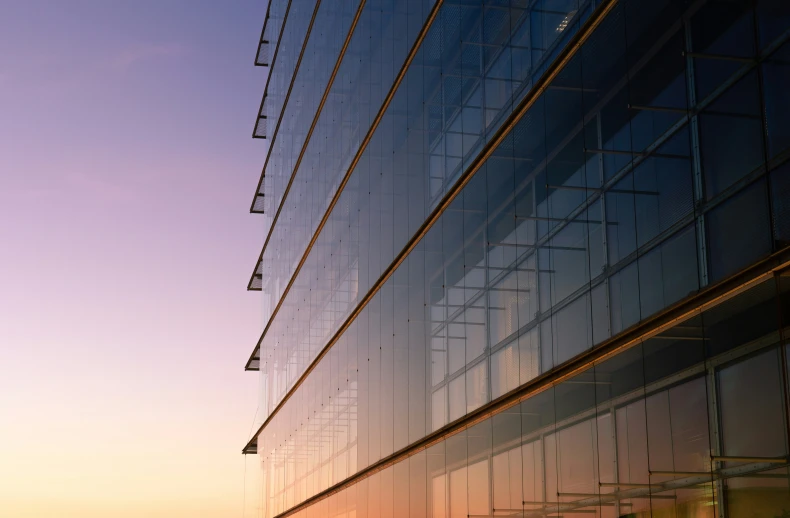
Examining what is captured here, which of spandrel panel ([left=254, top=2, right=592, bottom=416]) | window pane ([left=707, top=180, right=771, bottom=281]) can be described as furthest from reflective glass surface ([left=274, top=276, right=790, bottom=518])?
spandrel panel ([left=254, top=2, right=592, bottom=416])

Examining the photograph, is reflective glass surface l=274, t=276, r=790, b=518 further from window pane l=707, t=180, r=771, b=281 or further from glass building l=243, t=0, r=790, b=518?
window pane l=707, t=180, r=771, b=281

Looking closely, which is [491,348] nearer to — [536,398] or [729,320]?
[536,398]

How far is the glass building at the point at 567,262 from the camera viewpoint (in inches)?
362

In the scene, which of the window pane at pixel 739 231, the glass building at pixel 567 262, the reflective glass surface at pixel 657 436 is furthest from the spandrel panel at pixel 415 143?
the reflective glass surface at pixel 657 436

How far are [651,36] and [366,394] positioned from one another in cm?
1399

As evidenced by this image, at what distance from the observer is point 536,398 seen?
1338cm

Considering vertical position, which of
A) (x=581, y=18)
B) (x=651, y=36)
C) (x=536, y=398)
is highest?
(x=581, y=18)

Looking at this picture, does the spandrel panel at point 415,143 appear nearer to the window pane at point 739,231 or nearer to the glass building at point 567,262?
the glass building at point 567,262

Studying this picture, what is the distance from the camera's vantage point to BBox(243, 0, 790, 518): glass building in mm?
9195

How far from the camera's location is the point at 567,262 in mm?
12789

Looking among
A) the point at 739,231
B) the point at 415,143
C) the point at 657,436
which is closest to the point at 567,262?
the point at 657,436

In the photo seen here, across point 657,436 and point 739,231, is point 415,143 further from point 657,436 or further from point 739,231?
point 739,231

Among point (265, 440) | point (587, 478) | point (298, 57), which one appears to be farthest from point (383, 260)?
point (265, 440)

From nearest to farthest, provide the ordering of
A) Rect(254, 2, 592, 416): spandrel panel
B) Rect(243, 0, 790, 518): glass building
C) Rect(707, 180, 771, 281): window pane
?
1. Rect(707, 180, 771, 281): window pane
2. Rect(243, 0, 790, 518): glass building
3. Rect(254, 2, 592, 416): spandrel panel
